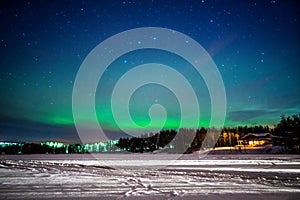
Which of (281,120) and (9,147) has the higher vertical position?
(281,120)

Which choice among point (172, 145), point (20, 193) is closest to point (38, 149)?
point (172, 145)

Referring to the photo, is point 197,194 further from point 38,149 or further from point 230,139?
point 38,149

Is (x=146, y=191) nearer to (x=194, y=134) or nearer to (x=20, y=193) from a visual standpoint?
(x=20, y=193)

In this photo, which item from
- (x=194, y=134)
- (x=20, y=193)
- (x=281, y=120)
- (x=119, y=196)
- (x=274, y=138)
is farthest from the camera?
(x=194, y=134)

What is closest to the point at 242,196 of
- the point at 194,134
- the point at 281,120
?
the point at 281,120

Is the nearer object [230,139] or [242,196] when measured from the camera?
[242,196]

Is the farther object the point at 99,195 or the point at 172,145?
the point at 172,145

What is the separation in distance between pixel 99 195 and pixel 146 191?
4.56 ft

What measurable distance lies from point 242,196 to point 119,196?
3.30 metres

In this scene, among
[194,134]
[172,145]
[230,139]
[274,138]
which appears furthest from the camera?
[172,145]

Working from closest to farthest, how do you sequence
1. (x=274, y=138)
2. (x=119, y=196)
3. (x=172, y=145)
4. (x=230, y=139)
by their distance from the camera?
(x=119, y=196) < (x=274, y=138) < (x=230, y=139) < (x=172, y=145)

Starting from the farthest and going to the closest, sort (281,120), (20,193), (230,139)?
(230,139), (281,120), (20,193)

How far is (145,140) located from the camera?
135000 millimetres

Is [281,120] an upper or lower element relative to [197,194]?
upper
